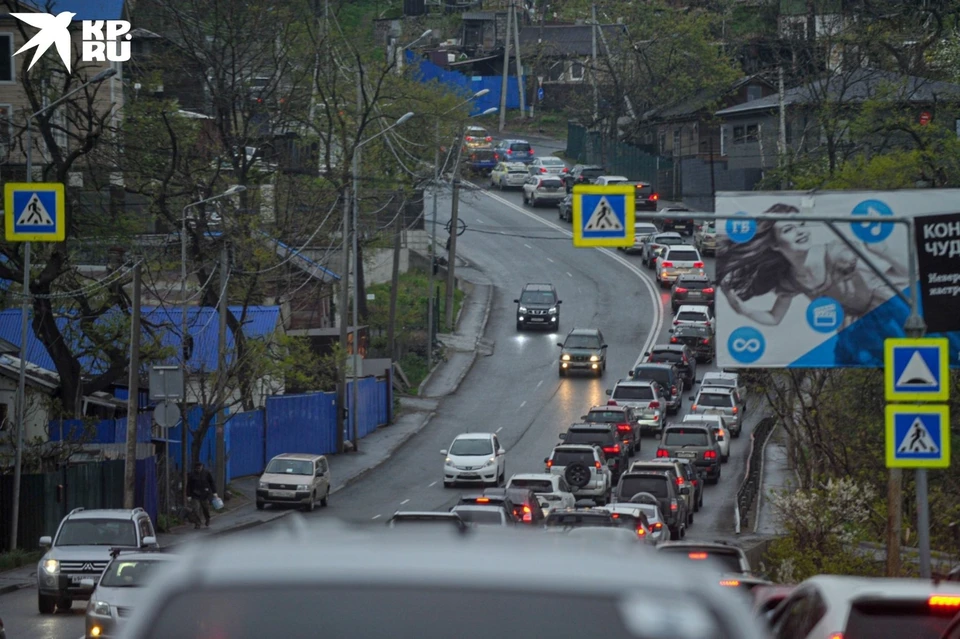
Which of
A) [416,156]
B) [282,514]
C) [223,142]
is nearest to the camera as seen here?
[282,514]

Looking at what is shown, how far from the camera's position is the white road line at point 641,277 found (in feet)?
196

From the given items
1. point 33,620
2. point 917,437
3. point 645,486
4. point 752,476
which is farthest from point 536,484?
point 917,437

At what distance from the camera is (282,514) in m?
35.7

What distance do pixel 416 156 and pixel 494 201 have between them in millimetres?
15782

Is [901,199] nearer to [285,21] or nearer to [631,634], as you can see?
[631,634]

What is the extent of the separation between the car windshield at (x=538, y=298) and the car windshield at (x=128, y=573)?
145 ft

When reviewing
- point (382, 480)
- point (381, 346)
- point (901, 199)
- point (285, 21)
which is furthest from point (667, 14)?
point (901, 199)

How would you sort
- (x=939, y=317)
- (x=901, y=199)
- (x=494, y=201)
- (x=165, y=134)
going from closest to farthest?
(x=939, y=317) < (x=901, y=199) < (x=165, y=134) < (x=494, y=201)

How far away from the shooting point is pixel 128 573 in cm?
1812

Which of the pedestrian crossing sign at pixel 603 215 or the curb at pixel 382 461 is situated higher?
the pedestrian crossing sign at pixel 603 215

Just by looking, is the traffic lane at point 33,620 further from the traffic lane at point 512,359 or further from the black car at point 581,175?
the black car at point 581,175

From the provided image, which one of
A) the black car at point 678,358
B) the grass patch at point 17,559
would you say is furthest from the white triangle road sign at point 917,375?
the black car at point 678,358

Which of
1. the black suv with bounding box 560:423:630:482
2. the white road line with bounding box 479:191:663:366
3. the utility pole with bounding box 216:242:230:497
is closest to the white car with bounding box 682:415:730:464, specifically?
the black suv with bounding box 560:423:630:482

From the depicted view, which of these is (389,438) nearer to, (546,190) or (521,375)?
(521,375)
